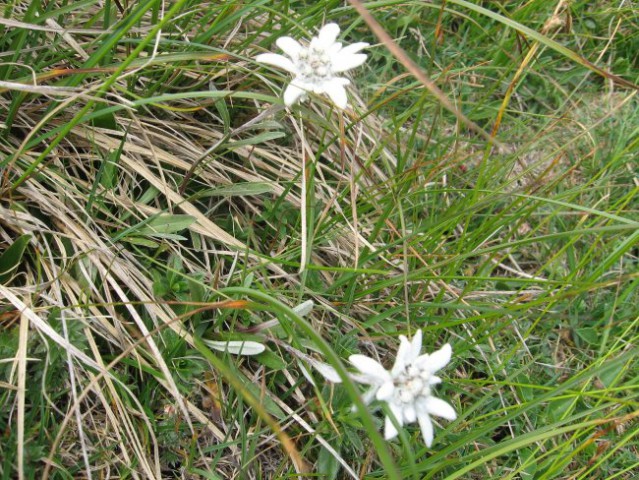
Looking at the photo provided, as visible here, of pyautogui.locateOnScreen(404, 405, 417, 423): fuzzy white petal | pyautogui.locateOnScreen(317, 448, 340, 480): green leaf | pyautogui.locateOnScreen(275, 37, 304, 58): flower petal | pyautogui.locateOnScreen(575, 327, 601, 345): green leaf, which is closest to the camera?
pyautogui.locateOnScreen(404, 405, 417, 423): fuzzy white petal

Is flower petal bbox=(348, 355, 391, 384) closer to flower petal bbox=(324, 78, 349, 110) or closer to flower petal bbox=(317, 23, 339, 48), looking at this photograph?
flower petal bbox=(324, 78, 349, 110)

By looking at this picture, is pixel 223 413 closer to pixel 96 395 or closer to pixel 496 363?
pixel 96 395

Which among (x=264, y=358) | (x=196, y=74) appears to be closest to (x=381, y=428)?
(x=264, y=358)

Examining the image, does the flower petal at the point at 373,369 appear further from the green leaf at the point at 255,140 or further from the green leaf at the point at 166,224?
the green leaf at the point at 255,140

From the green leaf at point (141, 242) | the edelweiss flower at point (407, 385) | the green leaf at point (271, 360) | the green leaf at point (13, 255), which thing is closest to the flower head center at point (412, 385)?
the edelweiss flower at point (407, 385)

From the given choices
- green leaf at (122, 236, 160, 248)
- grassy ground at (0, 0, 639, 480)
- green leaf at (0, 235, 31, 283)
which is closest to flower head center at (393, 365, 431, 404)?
grassy ground at (0, 0, 639, 480)

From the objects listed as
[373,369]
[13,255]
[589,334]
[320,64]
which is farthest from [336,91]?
[589,334]
